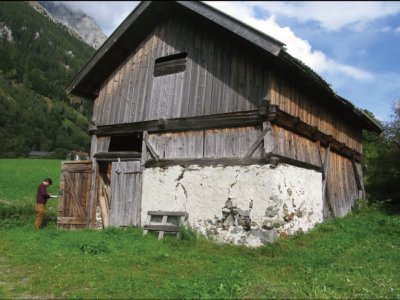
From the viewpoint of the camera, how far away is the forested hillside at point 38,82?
90750 mm

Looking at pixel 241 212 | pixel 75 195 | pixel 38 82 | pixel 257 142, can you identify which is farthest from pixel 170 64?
pixel 38 82

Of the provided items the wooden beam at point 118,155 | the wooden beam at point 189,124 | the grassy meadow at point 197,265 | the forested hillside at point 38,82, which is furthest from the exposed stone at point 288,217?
the forested hillside at point 38,82

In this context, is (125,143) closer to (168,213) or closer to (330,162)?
(168,213)

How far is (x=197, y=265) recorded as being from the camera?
322 inches

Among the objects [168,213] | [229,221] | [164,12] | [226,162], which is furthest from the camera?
[164,12]

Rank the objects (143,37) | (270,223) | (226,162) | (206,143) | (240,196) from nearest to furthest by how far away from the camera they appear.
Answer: (270,223)
(240,196)
(226,162)
(206,143)
(143,37)

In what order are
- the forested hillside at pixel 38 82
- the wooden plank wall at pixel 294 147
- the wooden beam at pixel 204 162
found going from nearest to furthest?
1. the wooden beam at pixel 204 162
2. the wooden plank wall at pixel 294 147
3. the forested hillside at pixel 38 82

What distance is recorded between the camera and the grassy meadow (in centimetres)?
647

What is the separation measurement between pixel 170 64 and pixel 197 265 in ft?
21.3

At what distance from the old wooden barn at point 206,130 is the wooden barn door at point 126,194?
3cm

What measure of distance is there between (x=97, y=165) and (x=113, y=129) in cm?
144

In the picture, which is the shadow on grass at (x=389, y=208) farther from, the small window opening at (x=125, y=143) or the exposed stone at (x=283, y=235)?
the small window opening at (x=125, y=143)

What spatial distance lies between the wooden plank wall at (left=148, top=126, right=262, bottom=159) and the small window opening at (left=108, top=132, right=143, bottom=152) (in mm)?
2886

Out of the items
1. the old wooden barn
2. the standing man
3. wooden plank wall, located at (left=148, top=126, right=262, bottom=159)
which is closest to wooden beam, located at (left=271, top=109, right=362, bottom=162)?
the old wooden barn
